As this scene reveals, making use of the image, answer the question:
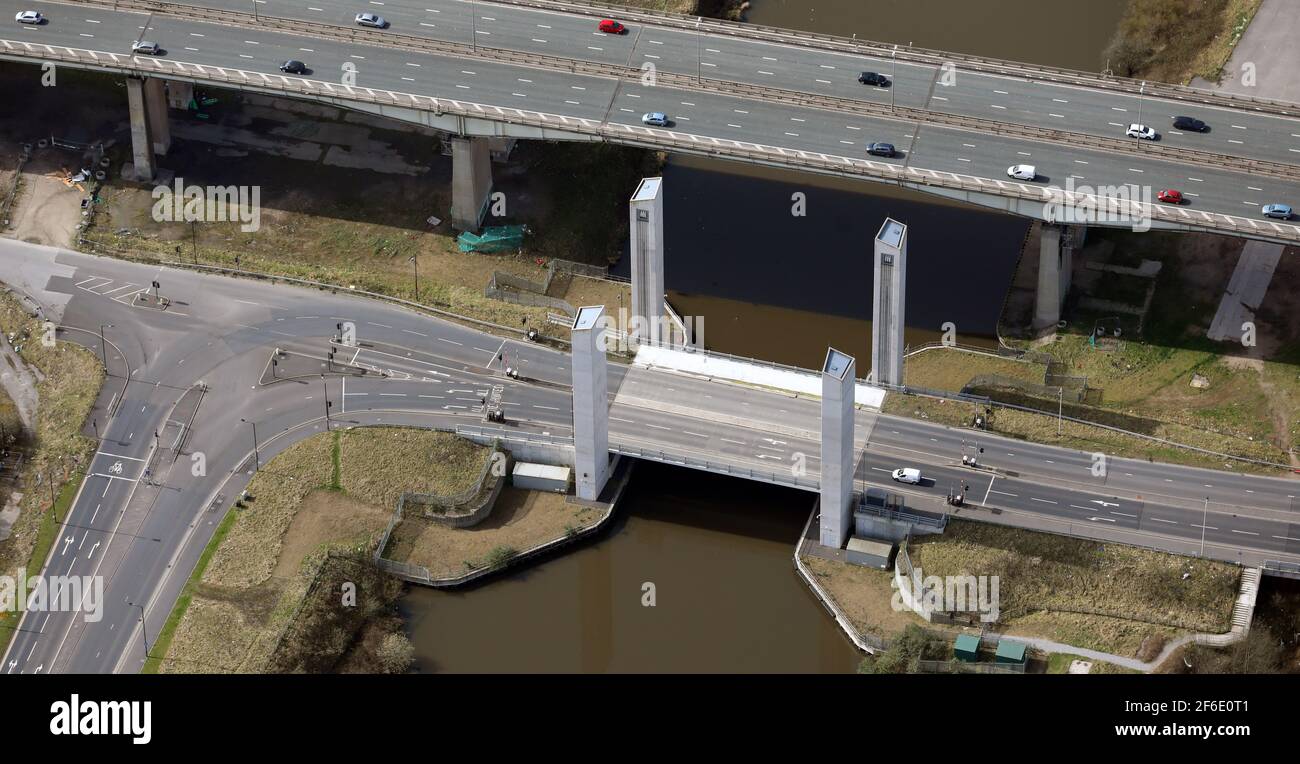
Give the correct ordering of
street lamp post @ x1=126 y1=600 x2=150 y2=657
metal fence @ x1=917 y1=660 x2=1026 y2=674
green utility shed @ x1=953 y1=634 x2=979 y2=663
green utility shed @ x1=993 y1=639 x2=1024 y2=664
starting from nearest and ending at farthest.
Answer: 1. metal fence @ x1=917 y1=660 x2=1026 y2=674
2. green utility shed @ x1=993 y1=639 x2=1024 y2=664
3. green utility shed @ x1=953 y1=634 x2=979 y2=663
4. street lamp post @ x1=126 y1=600 x2=150 y2=657

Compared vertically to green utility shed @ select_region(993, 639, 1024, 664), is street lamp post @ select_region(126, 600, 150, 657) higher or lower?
higher

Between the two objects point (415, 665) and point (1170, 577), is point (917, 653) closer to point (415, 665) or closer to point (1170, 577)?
point (1170, 577)

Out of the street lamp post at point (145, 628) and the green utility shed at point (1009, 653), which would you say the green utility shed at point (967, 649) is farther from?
the street lamp post at point (145, 628)

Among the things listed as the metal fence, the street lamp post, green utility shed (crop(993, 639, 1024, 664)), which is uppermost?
the street lamp post

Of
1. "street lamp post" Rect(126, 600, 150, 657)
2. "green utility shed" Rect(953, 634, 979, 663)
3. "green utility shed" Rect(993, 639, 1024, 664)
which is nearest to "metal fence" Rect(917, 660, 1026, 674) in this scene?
"green utility shed" Rect(993, 639, 1024, 664)

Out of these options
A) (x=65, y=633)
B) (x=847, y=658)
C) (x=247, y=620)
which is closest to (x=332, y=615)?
(x=247, y=620)

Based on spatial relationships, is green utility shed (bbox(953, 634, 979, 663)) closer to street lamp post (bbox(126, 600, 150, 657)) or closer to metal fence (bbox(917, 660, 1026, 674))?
metal fence (bbox(917, 660, 1026, 674))

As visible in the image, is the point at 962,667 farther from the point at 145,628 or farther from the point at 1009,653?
the point at 145,628
